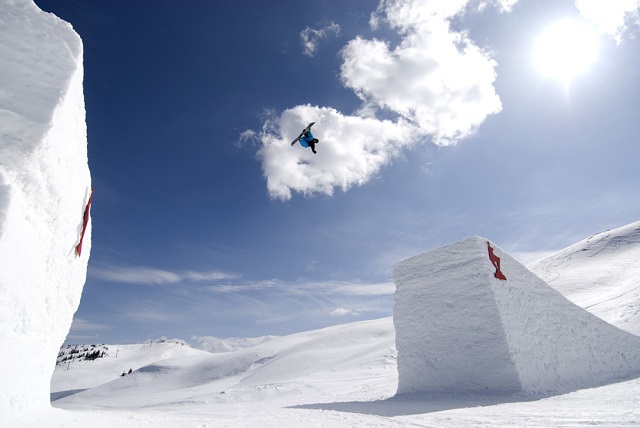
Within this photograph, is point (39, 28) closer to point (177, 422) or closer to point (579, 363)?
point (177, 422)

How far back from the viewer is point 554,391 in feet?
36.7

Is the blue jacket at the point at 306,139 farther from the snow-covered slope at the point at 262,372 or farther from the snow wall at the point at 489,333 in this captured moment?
the snow-covered slope at the point at 262,372

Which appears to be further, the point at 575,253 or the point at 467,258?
the point at 575,253

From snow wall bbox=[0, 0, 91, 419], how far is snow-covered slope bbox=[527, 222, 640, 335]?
2243cm

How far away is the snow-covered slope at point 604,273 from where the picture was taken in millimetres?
21450

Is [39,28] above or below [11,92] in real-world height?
above

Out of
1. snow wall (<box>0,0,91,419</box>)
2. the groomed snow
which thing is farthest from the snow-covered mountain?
snow wall (<box>0,0,91,419</box>)

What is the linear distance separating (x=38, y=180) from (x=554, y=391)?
45.9 ft

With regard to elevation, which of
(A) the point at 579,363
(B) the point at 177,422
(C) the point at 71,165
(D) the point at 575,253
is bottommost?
(B) the point at 177,422

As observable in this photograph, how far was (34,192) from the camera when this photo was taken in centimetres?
429

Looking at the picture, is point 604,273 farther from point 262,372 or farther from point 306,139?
point 306,139

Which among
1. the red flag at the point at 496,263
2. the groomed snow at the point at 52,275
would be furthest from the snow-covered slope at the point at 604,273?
the groomed snow at the point at 52,275

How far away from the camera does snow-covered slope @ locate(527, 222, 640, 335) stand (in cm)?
2145

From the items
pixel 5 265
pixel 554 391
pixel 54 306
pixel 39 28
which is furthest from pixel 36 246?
pixel 554 391
